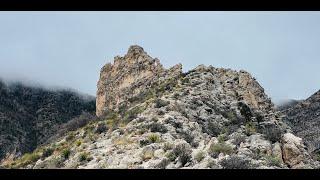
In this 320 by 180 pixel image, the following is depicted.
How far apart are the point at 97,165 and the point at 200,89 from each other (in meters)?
11.6

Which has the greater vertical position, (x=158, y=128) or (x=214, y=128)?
(x=214, y=128)

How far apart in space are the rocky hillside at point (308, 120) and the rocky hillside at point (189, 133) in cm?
1040

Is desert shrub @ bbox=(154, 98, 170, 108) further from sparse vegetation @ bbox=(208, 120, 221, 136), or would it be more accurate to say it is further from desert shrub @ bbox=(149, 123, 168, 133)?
desert shrub @ bbox=(149, 123, 168, 133)

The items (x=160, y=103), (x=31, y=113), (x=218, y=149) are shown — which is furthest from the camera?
(x=31, y=113)

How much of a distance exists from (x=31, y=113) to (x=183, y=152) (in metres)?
51.9

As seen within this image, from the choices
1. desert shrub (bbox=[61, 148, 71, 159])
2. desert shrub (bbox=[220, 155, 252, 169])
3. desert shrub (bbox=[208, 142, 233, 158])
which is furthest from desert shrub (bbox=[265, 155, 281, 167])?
desert shrub (bbox=[61, 148, 71, 159])

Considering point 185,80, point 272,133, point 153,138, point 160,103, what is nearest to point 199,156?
point 153,138

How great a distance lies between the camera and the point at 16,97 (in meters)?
77.6

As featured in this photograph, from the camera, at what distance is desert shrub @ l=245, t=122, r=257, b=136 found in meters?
31.6

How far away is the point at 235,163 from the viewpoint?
22891mm

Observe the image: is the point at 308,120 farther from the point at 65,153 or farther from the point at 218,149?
the point at 218,149

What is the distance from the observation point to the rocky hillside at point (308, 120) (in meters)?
51.5
